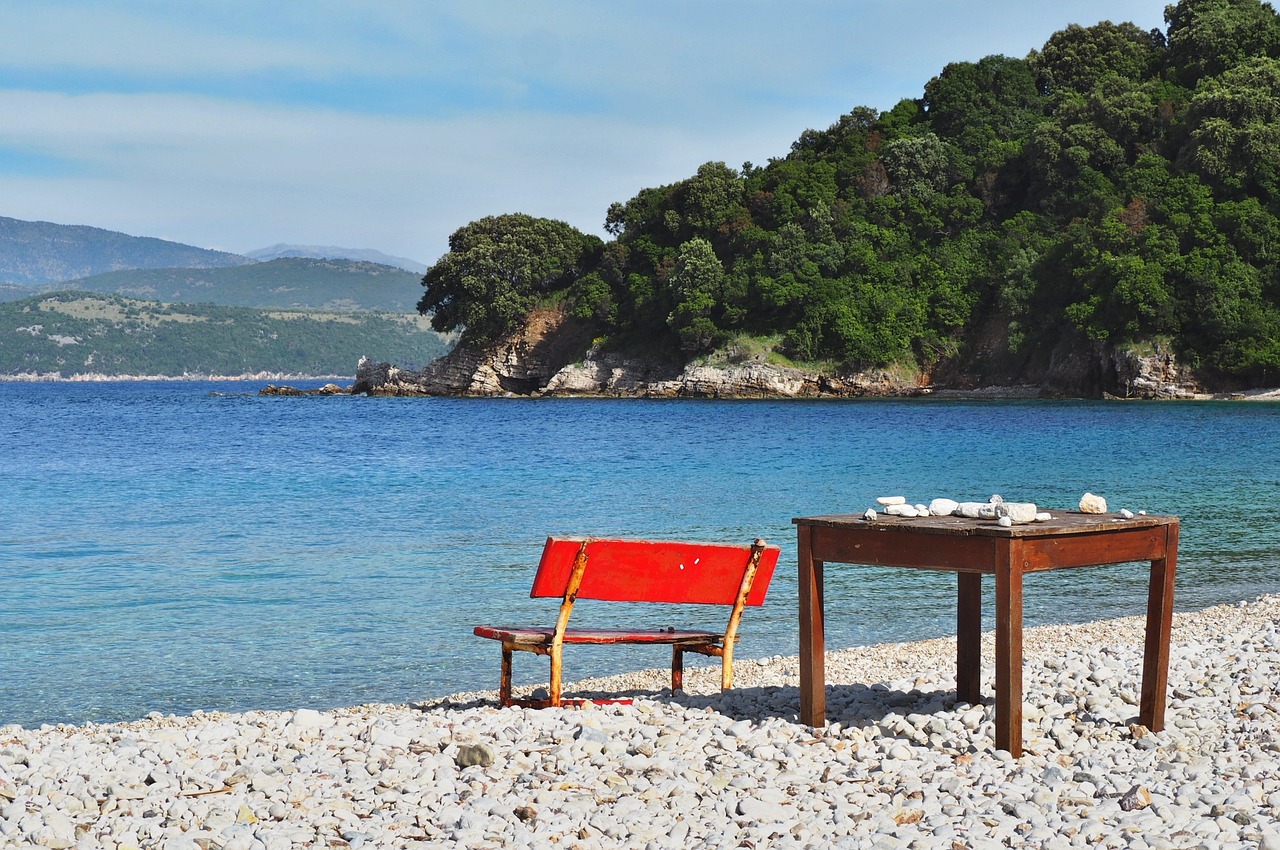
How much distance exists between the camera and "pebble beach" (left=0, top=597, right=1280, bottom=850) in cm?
441

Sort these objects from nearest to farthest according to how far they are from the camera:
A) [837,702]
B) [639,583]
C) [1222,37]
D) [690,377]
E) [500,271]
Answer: [837,702] → [639,583] → [1222,37] → [690,377] → [500,271]

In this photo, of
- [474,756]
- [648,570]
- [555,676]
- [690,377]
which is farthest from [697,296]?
[474,756]

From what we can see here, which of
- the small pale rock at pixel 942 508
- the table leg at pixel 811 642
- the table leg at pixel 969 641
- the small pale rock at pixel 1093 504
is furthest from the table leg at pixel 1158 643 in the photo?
the table leg at pixel 811 642

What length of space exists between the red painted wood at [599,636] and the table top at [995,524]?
56.5 inches

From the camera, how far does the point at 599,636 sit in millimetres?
6820

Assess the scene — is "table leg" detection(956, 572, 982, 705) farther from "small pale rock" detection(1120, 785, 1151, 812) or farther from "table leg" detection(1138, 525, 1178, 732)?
"small pale rock" detection(1120, 785, 1151, 812)

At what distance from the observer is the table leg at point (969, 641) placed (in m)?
6.20

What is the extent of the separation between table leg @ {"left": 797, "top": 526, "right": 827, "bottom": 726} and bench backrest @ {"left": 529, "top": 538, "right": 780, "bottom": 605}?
0.94 metres

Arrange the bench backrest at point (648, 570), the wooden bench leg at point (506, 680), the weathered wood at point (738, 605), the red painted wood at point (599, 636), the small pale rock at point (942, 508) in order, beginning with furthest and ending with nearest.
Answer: the weathered wood at point (738, 605) → the wooden bench leg at point (506, 680) → the red painted wood at point (599, 636) → the bench backrest at point (648, 570) → the small pale rock at point (942, 508)

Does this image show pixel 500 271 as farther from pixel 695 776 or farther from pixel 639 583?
pixel 695 776

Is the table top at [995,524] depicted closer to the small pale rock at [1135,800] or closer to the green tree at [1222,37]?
the small pale rock at [1135,800]

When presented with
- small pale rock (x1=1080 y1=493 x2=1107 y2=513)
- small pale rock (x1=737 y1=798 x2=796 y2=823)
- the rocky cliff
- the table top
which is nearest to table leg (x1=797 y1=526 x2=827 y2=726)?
the table top

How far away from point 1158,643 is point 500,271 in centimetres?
8888

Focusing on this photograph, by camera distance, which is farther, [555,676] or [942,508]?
[555,676]
